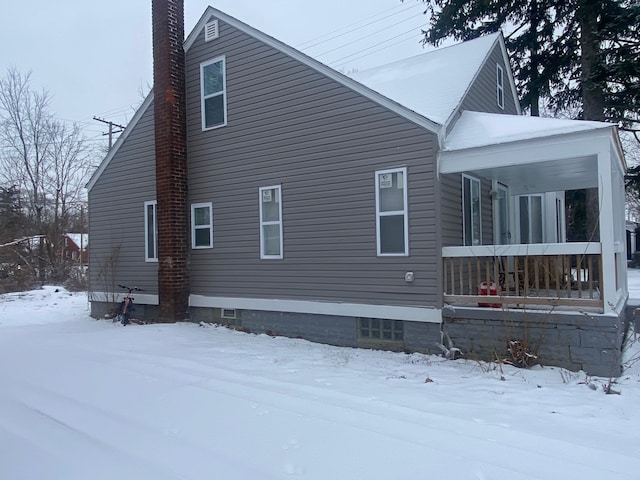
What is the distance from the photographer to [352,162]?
8.40m

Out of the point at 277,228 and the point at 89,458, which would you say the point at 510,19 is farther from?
the point at 89,458

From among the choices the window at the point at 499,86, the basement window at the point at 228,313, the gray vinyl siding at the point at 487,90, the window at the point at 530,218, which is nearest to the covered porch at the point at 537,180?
the gray vinyl siding at the point at 487,90

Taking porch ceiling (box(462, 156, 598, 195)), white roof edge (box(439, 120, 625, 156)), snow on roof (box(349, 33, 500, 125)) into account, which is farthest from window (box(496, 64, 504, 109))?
white roof edge (box(439, 120, 625, 156))

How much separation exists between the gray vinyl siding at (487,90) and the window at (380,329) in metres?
4.09

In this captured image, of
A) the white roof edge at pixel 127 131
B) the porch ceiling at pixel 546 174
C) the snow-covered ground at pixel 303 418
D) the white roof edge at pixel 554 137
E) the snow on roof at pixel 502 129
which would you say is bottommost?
the snow-covered ground at pixel 303 418

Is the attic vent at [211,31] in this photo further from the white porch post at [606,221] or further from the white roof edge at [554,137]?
the white porch post at [606,221]

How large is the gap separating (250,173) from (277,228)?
4.34 ft

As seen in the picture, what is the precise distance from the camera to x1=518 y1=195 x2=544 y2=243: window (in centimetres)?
1252

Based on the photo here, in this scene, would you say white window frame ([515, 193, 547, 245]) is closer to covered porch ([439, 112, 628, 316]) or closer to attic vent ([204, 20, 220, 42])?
covered porch ([439, 112, 628, 316])

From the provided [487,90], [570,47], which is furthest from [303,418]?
[570,47]

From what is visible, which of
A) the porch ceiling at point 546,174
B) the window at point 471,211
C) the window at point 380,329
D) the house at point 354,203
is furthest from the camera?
the window at point 471,211

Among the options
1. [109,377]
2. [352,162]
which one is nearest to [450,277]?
[352,162]

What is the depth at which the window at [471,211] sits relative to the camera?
28.4 feet

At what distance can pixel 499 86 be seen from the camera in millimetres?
11984
